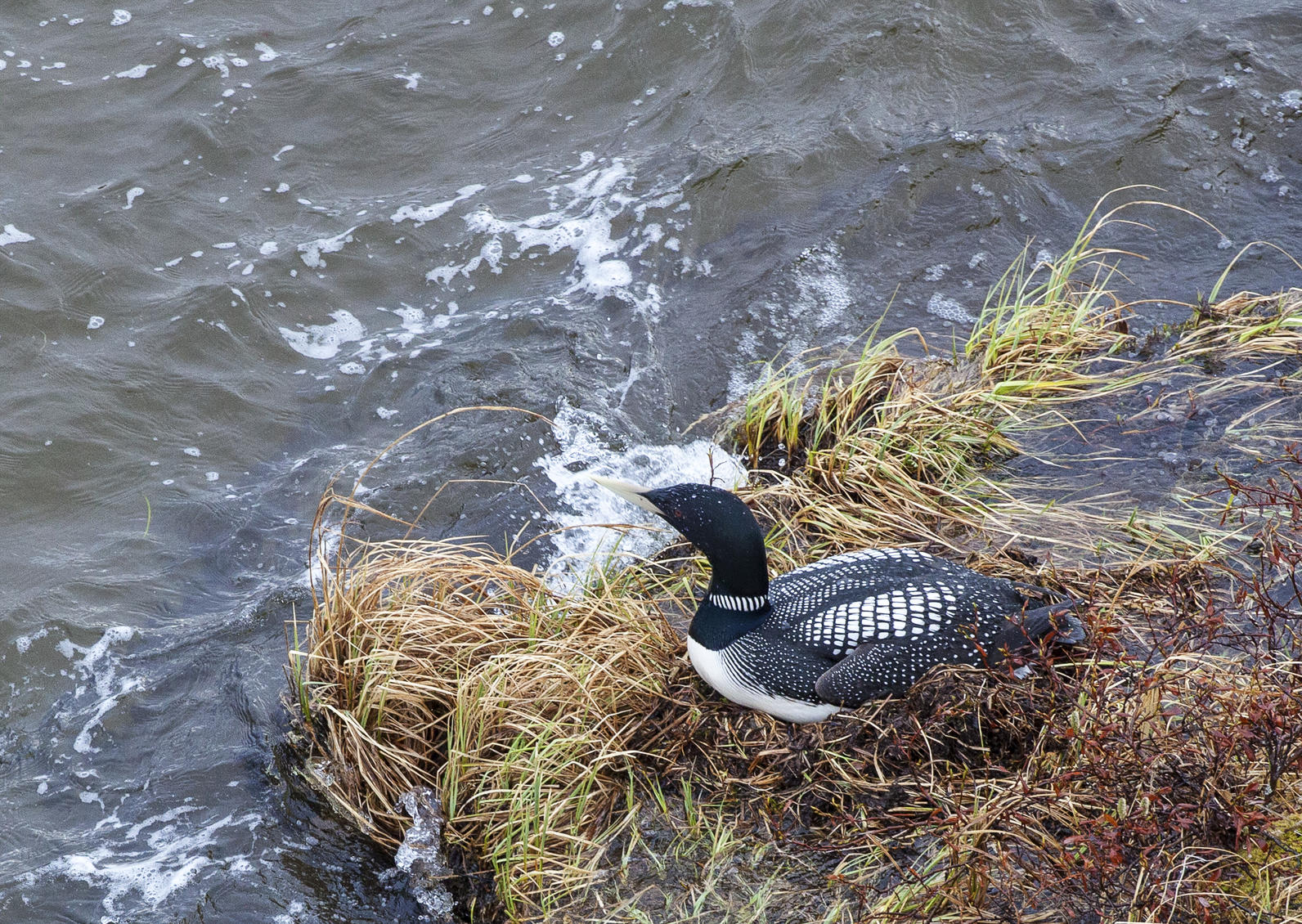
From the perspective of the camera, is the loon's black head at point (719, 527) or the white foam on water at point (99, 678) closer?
the loon's black head at point (719, 527)

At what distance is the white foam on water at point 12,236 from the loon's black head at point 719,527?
13.7 ft

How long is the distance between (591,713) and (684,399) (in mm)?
2168

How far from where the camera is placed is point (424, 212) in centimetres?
600

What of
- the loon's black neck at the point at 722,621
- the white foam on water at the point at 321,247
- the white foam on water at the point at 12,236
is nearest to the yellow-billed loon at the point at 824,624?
the loon's black neck at the point at 722,621

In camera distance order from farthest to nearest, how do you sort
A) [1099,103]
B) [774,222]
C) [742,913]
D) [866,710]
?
[1099,103] < [774,222] < [866,710] < [742,913]

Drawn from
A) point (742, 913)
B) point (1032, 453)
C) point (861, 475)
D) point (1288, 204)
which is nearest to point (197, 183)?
point (861, 475)

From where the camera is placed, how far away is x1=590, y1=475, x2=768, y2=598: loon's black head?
2.97 m

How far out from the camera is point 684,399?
16.4 ft

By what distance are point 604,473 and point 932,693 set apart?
83.9 inches

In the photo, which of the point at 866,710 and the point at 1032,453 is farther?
the point at 1032,453

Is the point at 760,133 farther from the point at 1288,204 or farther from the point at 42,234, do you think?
the point at 42,234

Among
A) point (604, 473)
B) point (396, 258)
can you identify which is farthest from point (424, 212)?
point (604, 473)

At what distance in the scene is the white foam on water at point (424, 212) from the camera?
5957 mm

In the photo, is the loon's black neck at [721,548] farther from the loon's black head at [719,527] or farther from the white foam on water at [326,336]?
the white foam on water at [326,336]
